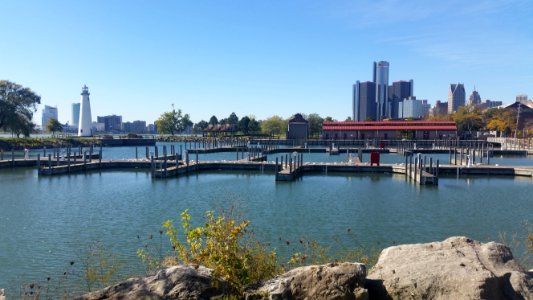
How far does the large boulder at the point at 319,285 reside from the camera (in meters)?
6.26

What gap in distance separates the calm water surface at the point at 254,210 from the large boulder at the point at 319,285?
396cm

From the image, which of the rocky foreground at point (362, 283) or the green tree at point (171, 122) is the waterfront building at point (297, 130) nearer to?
the green tree at point (171, 122)

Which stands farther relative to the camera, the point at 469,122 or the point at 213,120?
the point at 213,120

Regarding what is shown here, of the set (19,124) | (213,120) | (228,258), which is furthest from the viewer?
(213,120)

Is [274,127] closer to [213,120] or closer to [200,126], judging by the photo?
[213,120]

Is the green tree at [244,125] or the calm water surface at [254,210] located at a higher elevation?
the green tree at [244,125]

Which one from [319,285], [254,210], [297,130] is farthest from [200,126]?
[319,285]

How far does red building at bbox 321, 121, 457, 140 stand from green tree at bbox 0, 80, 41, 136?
62801 millimetres

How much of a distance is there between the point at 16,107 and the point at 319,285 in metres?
95.0

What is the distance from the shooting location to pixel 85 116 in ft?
460

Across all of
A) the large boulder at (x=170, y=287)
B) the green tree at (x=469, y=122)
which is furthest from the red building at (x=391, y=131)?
the large boulder at (x=170, y=287)

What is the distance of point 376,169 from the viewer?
46.3m

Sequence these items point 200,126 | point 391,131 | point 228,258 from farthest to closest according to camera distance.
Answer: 1. point 200,126
2. point 391,131
3. point 228,258

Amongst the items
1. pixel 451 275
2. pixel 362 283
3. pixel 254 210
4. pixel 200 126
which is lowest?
pixel 254 210
